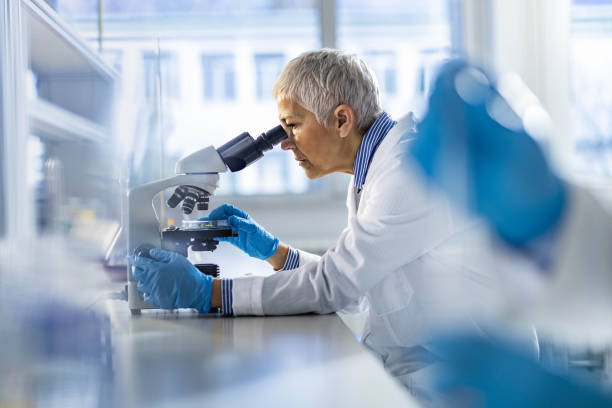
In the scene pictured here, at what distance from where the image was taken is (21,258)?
941 mm

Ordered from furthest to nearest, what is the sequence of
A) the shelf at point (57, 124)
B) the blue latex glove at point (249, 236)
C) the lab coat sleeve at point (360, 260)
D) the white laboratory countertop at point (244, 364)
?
the blue latex glove at point (249, 236) → the lab coat sleeve at point (360, 260) → the shelf at point (57, 124) → the white laboratory countertop at point (244, 364)

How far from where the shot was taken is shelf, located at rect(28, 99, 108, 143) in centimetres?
109

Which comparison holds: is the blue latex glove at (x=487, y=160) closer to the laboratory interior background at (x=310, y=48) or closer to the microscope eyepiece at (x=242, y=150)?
the microscope eyepiece at (x=242, y=150)

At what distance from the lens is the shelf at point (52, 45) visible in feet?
3.69

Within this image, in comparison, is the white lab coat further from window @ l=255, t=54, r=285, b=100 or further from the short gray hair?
window @ l=255, t=54, r=285, b=100

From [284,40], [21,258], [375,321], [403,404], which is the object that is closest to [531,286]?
[403,404]

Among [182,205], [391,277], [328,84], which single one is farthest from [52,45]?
[391,277]

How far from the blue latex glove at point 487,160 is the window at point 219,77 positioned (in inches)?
112

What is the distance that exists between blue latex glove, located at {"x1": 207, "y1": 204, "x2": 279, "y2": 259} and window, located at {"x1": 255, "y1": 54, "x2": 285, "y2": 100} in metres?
1.53

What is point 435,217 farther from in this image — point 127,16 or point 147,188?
point 127,16

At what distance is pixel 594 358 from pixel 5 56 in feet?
3.28

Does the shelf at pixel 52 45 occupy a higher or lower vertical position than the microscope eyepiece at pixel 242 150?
higher

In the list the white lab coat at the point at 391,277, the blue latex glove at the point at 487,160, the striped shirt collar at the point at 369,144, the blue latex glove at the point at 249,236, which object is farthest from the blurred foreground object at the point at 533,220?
the blue latex glove at the point at 249,236

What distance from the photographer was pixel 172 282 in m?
1.31
